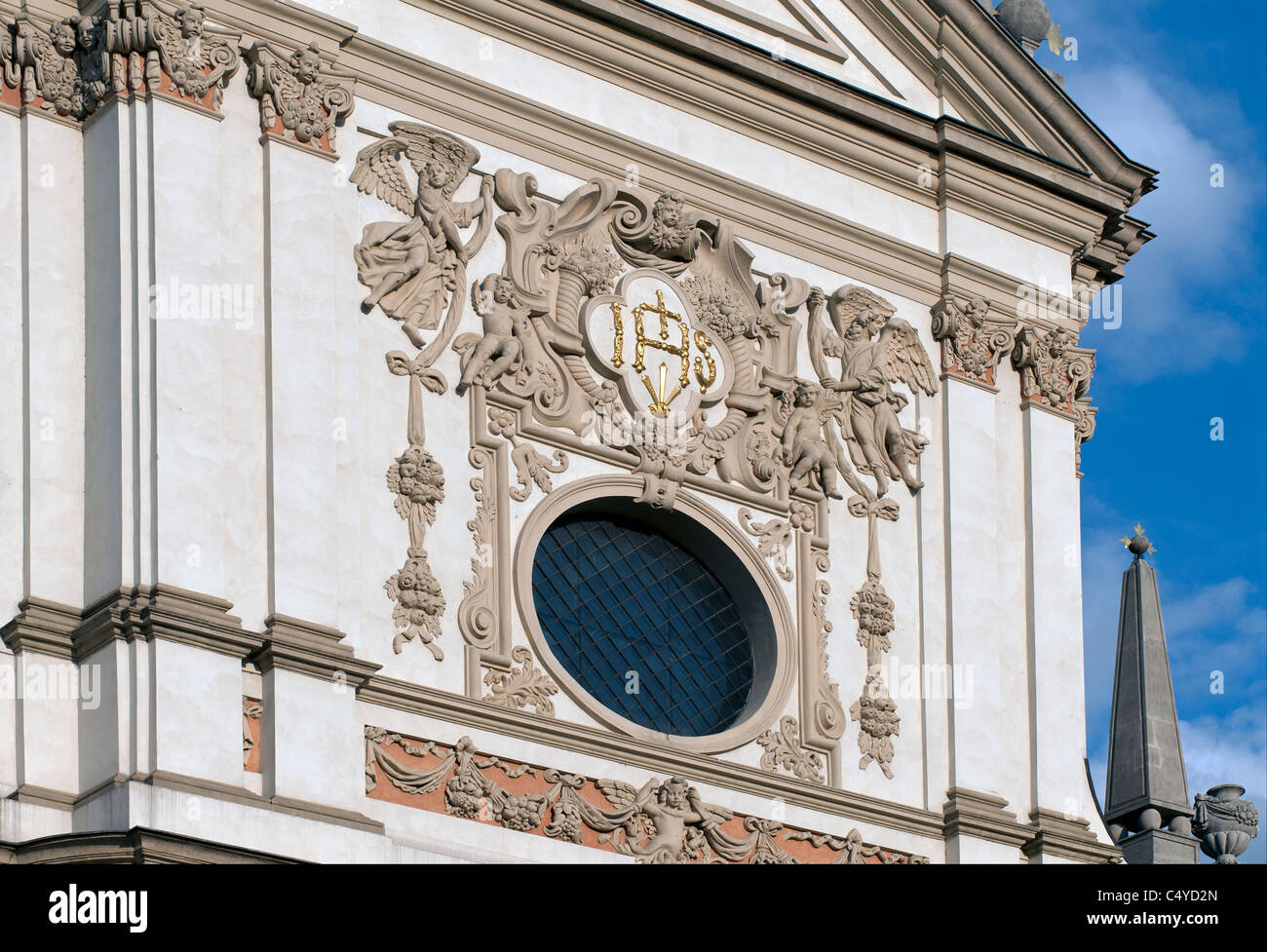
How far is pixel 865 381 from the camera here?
26.2 m

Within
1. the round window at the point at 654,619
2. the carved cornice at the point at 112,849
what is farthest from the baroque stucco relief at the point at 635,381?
the carved cornice at the point at 112,849

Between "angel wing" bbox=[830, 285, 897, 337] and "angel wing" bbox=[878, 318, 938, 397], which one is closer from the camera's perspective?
"angel wing" bbox=[830, 285, 897, 337]

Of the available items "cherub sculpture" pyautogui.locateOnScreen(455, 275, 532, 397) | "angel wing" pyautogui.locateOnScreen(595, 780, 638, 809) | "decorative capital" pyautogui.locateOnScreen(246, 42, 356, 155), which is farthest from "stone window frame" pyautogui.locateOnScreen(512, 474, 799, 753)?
"decorative capital" pyautogui.locateOnScreen(246, 42, 356, 155)

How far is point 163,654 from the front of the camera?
70.1ft

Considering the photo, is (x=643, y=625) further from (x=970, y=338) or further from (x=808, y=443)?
(x=970, y=338)

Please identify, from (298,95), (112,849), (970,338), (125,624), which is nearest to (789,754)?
(970,338)

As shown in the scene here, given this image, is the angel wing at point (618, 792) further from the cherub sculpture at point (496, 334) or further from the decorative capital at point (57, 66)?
the decorative capital at point (57, 66)

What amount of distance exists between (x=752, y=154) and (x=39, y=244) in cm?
603

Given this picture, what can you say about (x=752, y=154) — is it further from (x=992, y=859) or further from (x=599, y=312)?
(x=992, y=859)

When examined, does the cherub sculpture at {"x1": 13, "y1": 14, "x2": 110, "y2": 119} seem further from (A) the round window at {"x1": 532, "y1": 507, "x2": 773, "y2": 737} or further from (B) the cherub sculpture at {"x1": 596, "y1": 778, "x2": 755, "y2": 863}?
(B) the cherub sculpture at {"x1": 596, "y1": 778, "x2": 755, "y2": 863}

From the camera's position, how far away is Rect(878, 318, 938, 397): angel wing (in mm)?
26547

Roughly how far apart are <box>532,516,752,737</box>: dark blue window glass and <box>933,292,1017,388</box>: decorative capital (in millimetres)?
2938

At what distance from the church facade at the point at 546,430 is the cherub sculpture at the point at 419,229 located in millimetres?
33

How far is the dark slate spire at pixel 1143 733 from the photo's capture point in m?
26.8
